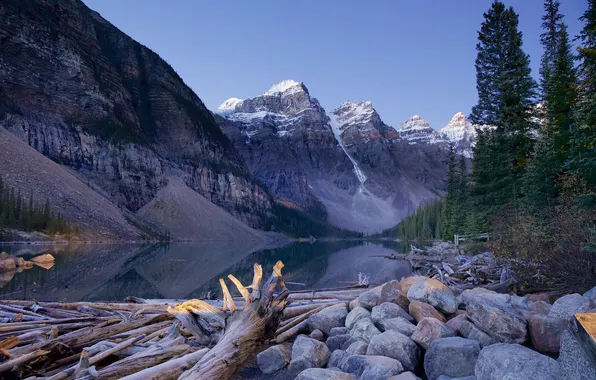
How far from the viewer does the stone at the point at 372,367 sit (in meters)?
5.85

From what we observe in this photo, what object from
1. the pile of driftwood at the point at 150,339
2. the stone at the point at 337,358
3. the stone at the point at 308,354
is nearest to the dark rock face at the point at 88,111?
the pile of driftwood at the point at 150,339

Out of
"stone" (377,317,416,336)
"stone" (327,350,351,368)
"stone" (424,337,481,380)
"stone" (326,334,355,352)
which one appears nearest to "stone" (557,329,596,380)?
"stone" (424,337,481,380)

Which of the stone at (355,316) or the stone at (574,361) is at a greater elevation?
the stone at (574,361)

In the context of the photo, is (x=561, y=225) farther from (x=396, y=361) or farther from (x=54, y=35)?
(x=54, y=35)

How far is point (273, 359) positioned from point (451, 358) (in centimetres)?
321

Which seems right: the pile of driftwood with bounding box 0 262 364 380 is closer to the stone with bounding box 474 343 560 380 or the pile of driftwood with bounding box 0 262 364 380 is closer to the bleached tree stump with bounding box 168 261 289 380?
the bleached tree stump with bounding box 168 261 289 380

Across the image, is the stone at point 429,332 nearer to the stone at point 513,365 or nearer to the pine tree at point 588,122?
the stone at point 513,365

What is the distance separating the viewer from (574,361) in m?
3.10

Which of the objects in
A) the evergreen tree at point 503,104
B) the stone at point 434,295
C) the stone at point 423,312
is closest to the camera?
the stone at point 423,312

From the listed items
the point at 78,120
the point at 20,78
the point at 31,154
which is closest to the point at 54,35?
the point at 20,78

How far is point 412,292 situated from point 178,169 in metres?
173

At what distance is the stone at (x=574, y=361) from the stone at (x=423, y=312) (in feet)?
13.4

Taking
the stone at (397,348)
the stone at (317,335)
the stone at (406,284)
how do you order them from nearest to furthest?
the stone at (397,348) → the stone at (317,335) → the stone at (406,284)

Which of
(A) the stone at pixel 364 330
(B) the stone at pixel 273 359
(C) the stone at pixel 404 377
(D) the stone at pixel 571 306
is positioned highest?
(D) the stone at pixel 571 306
